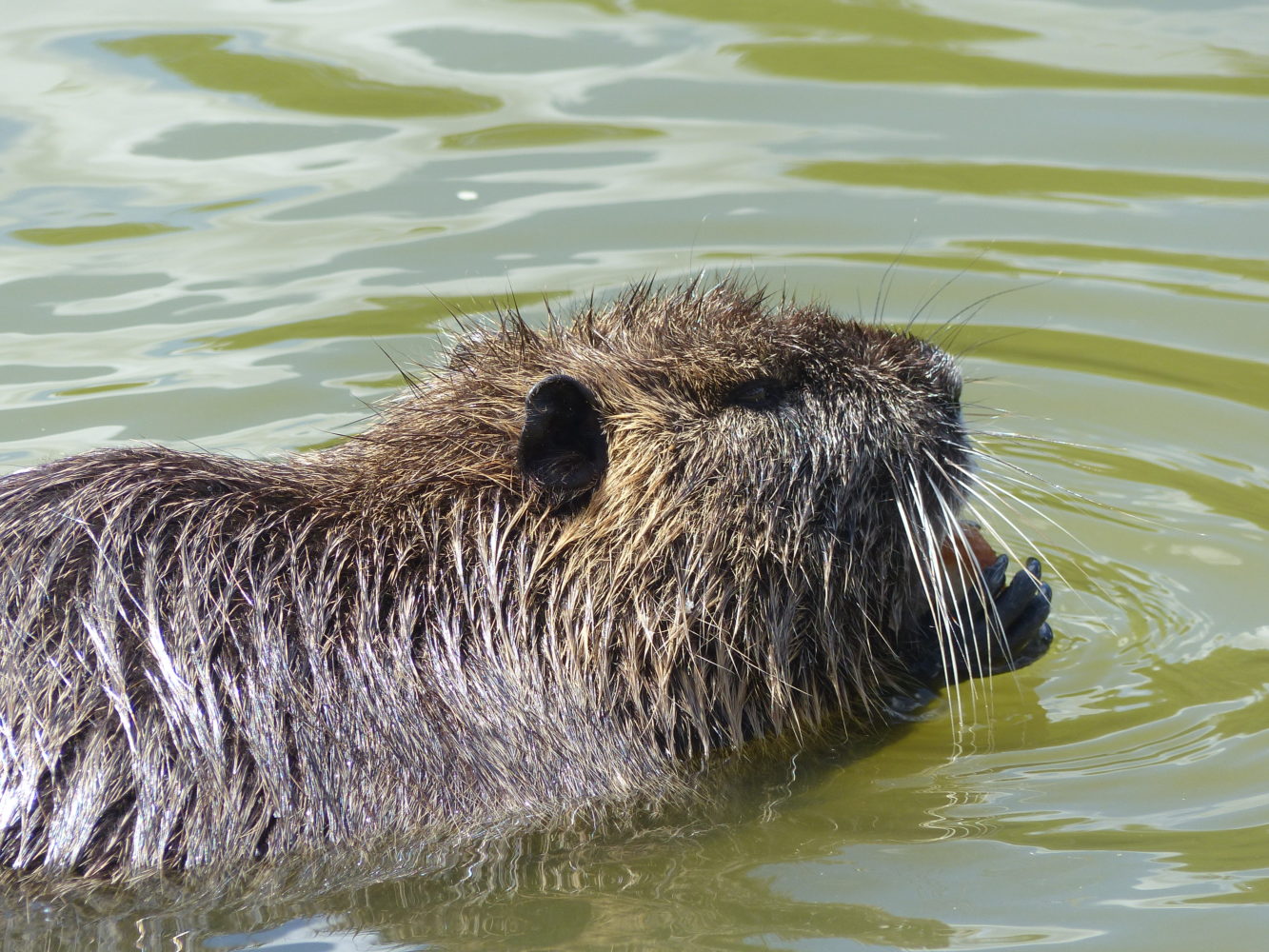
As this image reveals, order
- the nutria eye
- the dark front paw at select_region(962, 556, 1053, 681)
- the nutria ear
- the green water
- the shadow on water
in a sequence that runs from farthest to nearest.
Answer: the dark front paw at select_region(962, 556, 1053, 681) < the nutria eye < the nutria ear < the green water < the shadow on water

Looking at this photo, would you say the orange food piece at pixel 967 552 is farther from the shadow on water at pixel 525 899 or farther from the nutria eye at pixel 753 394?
the shadow on water at pixel 525 899

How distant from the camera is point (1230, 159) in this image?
6.86 meters

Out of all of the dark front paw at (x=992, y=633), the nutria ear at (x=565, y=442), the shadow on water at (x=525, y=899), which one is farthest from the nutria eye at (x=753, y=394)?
the shadow on water at (x=525, y=899)

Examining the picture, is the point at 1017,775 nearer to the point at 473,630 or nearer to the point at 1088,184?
the point at 473,630

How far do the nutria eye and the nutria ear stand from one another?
1.01ft

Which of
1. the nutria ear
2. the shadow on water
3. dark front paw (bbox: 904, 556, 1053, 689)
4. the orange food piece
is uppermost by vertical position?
the nutria ear

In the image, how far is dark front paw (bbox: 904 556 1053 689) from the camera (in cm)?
420

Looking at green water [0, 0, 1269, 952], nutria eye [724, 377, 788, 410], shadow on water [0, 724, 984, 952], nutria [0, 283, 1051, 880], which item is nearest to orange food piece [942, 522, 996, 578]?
nutria [0, 283, 1051, 880]

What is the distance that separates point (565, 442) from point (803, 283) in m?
2.74

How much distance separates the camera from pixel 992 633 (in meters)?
4.21

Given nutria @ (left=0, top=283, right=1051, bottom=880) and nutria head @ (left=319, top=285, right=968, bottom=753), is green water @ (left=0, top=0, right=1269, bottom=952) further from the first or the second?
nutria head @ (left=319, top=285, right=968, bottom=753)

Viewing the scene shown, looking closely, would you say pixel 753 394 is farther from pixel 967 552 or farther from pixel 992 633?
pixel 992 633

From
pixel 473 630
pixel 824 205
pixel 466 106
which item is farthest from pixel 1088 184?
pixel 473 630

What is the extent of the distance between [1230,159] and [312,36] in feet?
13.1
